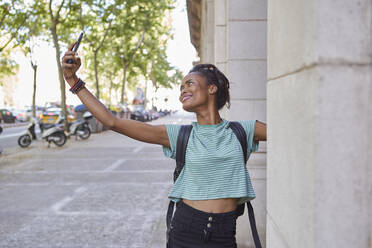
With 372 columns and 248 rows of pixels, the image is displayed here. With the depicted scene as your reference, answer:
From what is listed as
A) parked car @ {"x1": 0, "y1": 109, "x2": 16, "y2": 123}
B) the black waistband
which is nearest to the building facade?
the black waistband

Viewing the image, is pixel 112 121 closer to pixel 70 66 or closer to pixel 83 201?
pixel 70 66

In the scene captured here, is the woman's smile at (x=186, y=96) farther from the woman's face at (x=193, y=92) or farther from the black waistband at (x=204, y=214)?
the black waistband at (x=204, y=214)

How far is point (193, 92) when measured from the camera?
2.26 m

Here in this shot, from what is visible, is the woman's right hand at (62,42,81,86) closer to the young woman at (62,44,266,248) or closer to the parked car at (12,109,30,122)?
the young woman at (62,44,266,248)

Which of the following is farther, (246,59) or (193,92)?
(246,59)

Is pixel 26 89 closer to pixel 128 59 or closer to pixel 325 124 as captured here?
pixel 128 59

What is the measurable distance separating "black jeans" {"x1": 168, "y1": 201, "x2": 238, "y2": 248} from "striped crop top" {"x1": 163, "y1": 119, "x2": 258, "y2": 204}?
0.09m

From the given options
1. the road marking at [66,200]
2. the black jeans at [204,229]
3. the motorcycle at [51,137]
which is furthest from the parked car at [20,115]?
the black jeans at [204,229]

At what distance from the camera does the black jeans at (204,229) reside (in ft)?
6.66

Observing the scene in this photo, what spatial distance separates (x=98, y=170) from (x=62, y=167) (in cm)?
119

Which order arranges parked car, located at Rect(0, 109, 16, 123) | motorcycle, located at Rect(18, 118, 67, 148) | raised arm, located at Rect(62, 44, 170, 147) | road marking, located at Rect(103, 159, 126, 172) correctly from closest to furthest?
raised arm, located at Rect(62, 44, 170, 147) → road marking, located at Rect(103, 159, 126, 172) → motorcycle, located at Rect(18, 118, 67, 148) → parked car, located at Rect(0, 109, 16, 123)

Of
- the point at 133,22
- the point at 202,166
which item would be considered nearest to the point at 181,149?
the point at 202,166

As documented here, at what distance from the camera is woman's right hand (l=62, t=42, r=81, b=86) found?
6.95 ft

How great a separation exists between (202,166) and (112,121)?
55cm
